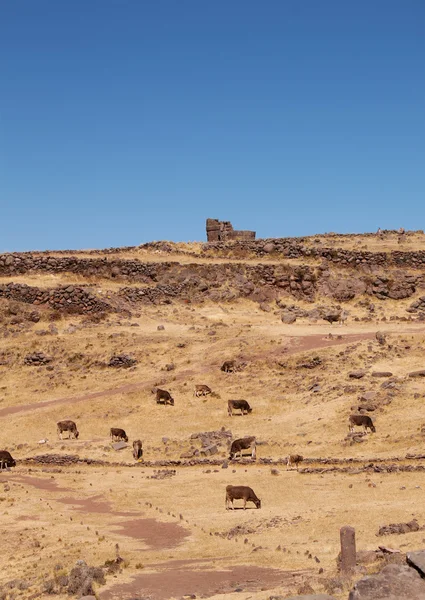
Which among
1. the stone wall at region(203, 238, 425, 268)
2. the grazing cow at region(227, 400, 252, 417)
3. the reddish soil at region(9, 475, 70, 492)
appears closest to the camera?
the reddish soil at region(9, 475, 70, 492)

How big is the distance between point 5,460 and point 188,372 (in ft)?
44.0

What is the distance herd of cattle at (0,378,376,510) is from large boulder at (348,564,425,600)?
40.2 ft

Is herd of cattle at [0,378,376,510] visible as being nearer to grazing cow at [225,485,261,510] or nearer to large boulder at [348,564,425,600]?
grazing cow at [225,485,261,510]

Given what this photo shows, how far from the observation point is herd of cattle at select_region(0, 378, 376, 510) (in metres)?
24.9

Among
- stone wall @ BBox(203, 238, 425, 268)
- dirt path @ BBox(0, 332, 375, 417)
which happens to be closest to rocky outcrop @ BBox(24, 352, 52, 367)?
dirt path @ BBox(0, 332, 375, 417)

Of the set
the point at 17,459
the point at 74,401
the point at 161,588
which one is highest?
the point at 74,401

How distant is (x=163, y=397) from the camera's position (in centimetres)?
4088

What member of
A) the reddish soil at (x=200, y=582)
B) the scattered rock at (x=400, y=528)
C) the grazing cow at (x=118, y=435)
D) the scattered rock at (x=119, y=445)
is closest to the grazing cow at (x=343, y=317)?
the grazing cow at (x=118, y=435)

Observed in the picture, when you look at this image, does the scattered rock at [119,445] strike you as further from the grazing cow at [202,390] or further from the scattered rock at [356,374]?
the scattered rock at [356,374]

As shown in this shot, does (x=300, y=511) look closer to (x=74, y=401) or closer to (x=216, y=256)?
(x=74, y=401)

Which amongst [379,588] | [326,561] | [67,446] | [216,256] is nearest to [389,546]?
[326,561]

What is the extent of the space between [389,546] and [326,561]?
1.51 metres

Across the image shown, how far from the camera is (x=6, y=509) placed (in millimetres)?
26938

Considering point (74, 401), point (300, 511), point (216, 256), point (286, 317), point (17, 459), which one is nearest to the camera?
point (300, 511)
